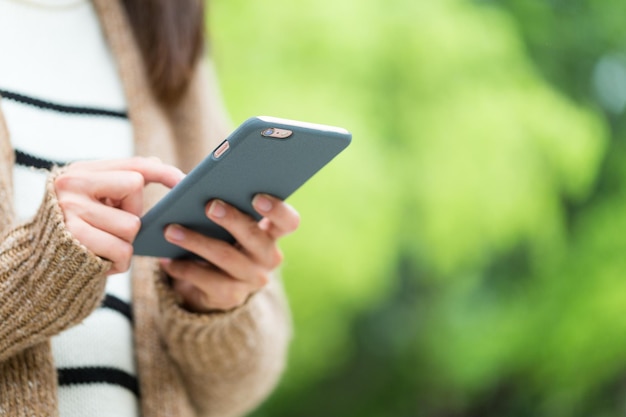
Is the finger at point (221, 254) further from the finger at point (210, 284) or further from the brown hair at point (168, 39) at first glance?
the brown hair at point (168, 39)

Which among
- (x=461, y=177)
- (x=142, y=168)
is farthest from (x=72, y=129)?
(x=461, y=177)

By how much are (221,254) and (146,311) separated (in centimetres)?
13

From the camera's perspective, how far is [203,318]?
2.60 feet

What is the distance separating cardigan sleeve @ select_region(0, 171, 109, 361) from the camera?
0.60 meters

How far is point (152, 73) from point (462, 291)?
122 centimetres

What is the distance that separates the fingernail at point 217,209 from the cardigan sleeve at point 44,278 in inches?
3.9

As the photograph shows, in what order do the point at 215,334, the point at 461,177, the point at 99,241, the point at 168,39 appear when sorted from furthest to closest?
the point at 461,177
the point at 168,39
the point at 215,334
the point at 99,241

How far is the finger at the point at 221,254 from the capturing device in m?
0.69

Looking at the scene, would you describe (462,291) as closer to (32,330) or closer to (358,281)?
(358,281)

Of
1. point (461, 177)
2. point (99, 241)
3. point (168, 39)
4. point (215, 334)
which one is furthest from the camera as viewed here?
point (461, 177)

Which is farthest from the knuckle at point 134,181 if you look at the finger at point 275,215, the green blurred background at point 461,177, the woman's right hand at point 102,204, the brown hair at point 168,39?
the green blurred background at point 461,177

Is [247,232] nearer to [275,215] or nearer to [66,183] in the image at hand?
[275,215]

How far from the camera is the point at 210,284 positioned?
755mm

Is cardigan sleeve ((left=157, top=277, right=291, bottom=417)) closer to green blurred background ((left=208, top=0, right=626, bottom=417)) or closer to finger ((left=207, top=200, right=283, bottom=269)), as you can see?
finger ((left=207, top=200, right=283, bottom=269))
